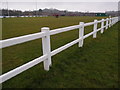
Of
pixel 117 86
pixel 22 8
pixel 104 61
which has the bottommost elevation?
pixel 117 86

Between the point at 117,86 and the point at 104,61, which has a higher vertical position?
the point at 104,61

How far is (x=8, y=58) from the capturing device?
4.41 m

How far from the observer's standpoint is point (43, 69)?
11.0 ft

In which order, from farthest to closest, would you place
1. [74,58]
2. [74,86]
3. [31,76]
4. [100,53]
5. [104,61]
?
[100,53] < [74,58] < [104,61] < [31,76] < [74,86]

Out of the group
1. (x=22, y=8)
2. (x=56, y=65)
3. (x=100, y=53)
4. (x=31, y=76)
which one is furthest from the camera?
(x=22, y=8)

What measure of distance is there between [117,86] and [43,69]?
192 centimetres

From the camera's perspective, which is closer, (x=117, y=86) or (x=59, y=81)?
(x=117, y=86)

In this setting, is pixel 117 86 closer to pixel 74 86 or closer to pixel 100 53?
pixel 74 86

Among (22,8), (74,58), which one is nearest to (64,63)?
(74,58)

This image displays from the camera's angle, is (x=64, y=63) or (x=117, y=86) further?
(x=64, y=63)

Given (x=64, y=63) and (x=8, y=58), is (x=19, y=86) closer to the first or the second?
(x=64, y=63)

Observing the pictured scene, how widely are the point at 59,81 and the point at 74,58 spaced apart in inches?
61.5

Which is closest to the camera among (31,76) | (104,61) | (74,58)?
(31,76)

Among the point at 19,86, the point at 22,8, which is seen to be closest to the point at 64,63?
the point at 19,86
